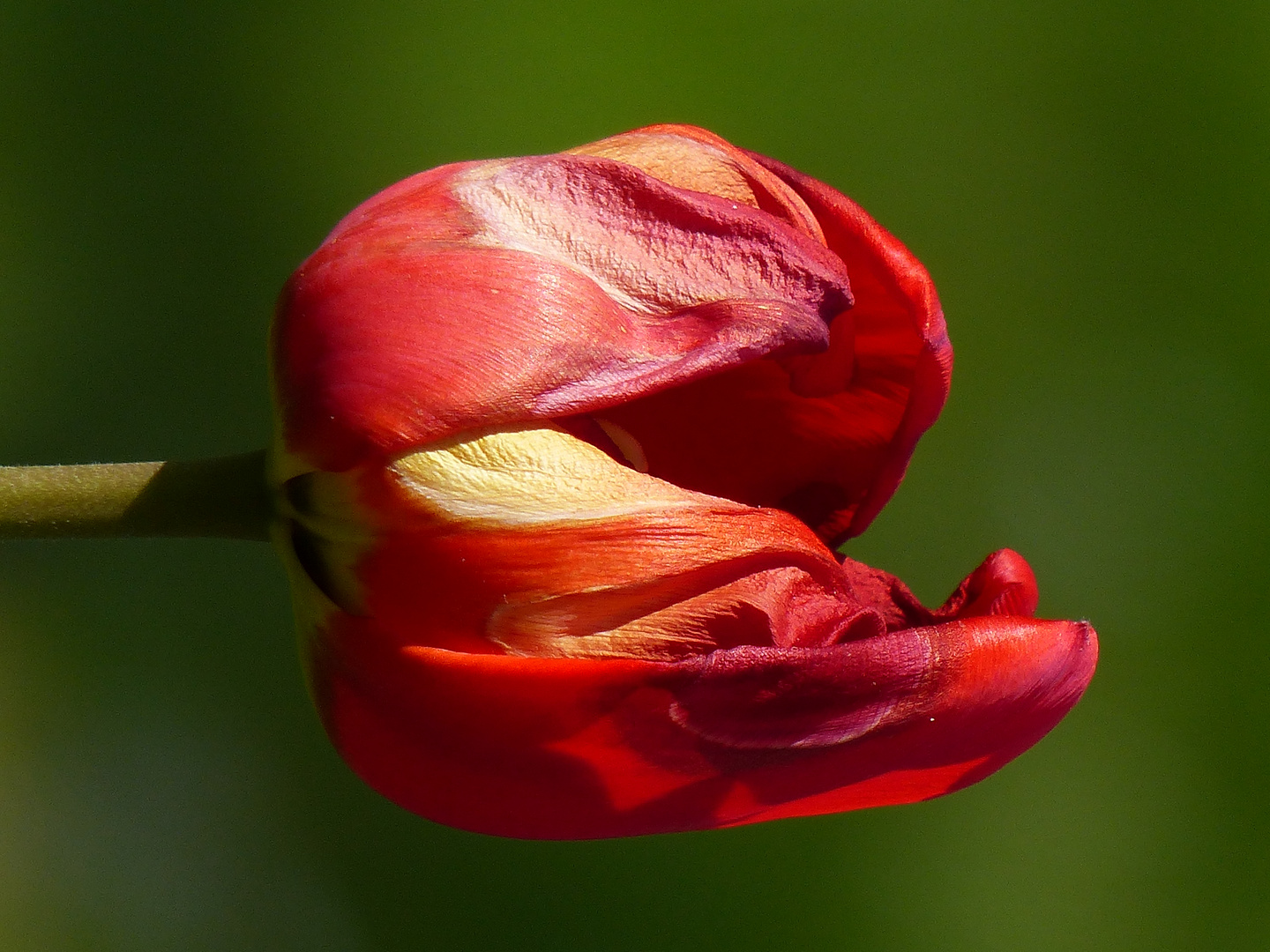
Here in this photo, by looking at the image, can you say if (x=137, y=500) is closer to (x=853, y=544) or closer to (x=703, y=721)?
(x=703, y=721)

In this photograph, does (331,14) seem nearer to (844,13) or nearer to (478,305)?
(844,13)

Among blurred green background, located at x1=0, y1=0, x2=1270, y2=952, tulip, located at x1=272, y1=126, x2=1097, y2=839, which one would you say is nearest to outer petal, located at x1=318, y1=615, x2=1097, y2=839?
tulip, located at x1=272, y1=126, x2=1097, y2=839

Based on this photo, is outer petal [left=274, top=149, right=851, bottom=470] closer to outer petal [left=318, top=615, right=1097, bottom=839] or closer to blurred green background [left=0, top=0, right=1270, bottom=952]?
outer petal [left=318, top=615, right=1097, bottom=839]

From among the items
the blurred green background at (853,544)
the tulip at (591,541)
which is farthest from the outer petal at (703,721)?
the blurred green background at (853,544)

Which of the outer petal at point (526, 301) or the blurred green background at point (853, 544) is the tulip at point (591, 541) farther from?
the blurred green background at point (853, 544)

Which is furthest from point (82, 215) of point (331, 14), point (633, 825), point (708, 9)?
point (633, 825)

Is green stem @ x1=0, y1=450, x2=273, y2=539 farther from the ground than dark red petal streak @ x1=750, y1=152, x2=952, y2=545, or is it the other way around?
dark red petal streak @ x1=750, y1=152, x2=952, y2=545

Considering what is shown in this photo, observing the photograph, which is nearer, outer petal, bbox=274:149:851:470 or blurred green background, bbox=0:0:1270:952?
outer petal, bbox=274:149:851:470
